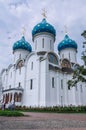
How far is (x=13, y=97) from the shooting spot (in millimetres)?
28219

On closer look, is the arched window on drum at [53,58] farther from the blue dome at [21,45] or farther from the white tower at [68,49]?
the blue dome at [21,45]

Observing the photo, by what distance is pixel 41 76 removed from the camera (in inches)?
1053

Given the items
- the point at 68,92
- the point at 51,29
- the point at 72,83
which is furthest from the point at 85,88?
the point at 72,83

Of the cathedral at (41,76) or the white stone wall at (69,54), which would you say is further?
the white stone wall at (69,54)

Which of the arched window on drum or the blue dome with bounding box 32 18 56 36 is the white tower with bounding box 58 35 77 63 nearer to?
the blue dome with bounding box 32 18 56 36

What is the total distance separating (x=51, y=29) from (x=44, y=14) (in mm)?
5279

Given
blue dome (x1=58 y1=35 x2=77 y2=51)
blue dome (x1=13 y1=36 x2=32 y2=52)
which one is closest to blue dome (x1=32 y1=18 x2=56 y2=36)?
blue dome (x1=13 y1=36 x2=32 y2=52)

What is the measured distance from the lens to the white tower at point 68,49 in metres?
37.3

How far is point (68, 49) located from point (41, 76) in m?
13.7

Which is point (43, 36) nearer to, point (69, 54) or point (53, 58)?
point (53, 58)

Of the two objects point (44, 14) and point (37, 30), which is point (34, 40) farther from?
point (44, 14)

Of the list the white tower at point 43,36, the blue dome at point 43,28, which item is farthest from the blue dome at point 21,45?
the blue dome at point 43,28

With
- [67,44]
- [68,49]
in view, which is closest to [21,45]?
[67,44]

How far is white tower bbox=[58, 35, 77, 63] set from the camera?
122 feet
